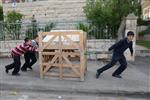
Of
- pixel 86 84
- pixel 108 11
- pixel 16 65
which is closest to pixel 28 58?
pixel 16 65

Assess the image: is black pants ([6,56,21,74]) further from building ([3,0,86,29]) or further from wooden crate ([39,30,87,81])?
building ([3,0,86,29])

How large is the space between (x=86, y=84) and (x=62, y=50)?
3.75ft

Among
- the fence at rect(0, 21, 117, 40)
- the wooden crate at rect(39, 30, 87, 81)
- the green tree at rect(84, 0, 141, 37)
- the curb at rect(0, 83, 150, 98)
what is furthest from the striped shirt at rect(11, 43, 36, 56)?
the green tree at rect(84, 0, 141, 37)

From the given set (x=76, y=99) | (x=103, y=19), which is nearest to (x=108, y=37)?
(x=103, y=19)

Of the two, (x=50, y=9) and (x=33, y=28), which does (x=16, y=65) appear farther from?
(x=50, y=9)

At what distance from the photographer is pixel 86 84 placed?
26.5 ft

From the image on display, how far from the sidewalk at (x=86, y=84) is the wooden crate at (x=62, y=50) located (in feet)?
0.85

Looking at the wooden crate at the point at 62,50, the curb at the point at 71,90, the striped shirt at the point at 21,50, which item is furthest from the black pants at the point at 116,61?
the striped shirt at the point at 21,50

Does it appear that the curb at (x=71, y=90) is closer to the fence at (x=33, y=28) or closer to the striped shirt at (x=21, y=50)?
the striped shirt at (x=21, y=50)

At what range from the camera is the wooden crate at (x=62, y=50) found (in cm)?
819

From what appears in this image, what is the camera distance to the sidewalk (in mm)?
7605

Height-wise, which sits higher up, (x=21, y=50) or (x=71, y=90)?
(x=21, y=50)

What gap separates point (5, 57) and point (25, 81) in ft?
15.2

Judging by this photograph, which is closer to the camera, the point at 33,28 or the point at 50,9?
the point at 33,28
